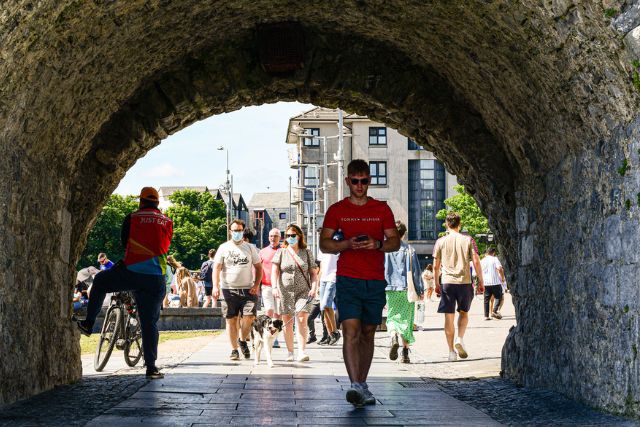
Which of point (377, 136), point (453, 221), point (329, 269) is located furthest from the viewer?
point (377, 136)

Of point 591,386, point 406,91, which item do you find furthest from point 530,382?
point 406,91

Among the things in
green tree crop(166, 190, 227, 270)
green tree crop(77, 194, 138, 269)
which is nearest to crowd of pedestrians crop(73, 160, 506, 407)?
green tree crop(77, 194, 138, 269)

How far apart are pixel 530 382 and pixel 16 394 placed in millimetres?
4126

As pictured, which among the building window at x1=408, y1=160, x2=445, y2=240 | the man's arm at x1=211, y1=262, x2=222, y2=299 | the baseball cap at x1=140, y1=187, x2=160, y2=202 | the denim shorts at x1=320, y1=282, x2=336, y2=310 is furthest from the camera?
the building window at x1=408, y1=160, x2=445, y2=240

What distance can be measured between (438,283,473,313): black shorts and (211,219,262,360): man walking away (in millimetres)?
2264

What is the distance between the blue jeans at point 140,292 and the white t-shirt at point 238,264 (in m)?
3.24

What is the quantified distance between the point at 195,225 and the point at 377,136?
32.6 meters

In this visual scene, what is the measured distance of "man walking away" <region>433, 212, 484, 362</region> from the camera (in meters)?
12.8

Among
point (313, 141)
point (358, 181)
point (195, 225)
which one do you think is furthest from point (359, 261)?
point (195, 225)

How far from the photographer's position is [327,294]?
50.8ft

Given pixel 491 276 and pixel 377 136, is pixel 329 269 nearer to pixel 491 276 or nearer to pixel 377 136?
pixel 491 276

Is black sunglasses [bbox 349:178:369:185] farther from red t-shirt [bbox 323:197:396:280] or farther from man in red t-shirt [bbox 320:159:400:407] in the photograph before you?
red t-shirt [bbox 323:197:396:280]

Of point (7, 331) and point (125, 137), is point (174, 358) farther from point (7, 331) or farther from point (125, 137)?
point (7, 331)

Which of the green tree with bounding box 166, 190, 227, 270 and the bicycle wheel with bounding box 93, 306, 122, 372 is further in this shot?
the green tree with bounding box 166, 190, 227, 270
